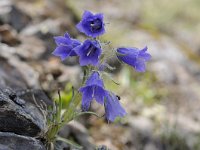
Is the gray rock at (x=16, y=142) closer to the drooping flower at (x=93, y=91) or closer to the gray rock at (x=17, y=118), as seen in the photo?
the gray rock at (x=17, y=118)

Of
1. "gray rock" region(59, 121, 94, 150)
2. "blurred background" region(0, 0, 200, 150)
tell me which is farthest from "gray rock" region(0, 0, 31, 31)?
"gray rock" region(59, 121, 94, 150)

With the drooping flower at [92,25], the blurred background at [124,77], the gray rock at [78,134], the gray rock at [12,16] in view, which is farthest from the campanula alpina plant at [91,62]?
the gray rock at [12,16]

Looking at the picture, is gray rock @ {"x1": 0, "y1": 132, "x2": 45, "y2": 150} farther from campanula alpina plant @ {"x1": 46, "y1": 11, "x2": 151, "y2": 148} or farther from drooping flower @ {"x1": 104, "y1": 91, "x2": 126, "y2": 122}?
drooping flower @ {"x1": 104, "y1": 91, "x2": 126, "y2": 122}

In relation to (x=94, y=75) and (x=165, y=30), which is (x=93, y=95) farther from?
(x=165, y=30)

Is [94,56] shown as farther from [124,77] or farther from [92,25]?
[124,77]

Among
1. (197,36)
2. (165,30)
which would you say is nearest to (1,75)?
(165,30)

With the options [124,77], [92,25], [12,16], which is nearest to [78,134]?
[92,25]

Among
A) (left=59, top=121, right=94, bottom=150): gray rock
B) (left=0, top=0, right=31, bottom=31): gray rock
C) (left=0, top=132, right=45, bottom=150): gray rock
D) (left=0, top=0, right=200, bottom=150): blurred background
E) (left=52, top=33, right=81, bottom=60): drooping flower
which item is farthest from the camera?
(left=0, top=0, right=31, bottom=31): gray rock
